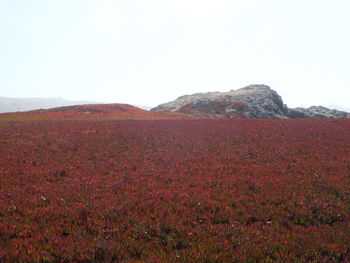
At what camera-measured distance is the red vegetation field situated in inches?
251

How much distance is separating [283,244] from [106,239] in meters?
5.48

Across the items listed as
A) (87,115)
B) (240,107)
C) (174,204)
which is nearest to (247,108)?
(240,107)

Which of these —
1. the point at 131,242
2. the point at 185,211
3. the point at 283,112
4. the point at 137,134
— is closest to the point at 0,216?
the point at 131,242

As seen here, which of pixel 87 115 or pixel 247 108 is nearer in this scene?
pixel 87 115

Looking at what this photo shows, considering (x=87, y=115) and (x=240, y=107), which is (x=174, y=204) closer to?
(x=87, y=115)

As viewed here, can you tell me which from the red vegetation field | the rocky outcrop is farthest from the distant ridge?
the red vegetation field

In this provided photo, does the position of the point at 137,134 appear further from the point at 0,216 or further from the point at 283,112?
the point at 283,112

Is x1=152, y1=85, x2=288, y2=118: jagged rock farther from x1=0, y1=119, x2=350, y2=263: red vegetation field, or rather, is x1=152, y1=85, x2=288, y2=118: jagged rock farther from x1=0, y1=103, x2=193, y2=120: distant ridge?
x1=0, y1=119, x2=350, y2=263: red vegetation field

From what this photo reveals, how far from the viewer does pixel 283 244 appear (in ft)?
22.1

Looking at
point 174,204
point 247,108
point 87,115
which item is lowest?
point 174,204

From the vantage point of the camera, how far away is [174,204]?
30.5 ft

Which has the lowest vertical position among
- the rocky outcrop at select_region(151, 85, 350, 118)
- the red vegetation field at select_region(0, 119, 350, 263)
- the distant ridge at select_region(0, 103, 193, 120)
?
the red vegetation field at select_region(0, 119, 350, 263)

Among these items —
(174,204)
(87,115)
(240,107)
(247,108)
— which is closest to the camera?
(174,204)

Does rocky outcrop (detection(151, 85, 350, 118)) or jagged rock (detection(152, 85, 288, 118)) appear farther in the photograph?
rocky outcrop (detection(151, 85, 350, 118))
